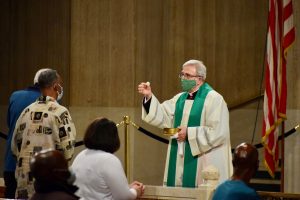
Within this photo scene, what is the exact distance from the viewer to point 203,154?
966 centimetres

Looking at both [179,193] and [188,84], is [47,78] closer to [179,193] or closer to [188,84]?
[179,193]

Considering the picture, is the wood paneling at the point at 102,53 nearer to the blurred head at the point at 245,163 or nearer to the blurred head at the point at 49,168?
the blurred head at the point at 245,163

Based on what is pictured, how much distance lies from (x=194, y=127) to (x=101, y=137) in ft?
11.2

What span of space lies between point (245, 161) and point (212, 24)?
9.02 metres

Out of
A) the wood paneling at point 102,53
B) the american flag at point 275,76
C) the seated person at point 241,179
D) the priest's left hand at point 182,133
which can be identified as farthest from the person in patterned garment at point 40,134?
the wood paneling at point 102,53

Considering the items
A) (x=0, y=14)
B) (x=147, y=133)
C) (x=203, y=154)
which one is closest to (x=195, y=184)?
(x=203, y=154)

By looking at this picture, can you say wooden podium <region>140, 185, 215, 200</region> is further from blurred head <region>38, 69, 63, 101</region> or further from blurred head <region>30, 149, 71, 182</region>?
blurred head <region>30, 149, 71, 182</region>

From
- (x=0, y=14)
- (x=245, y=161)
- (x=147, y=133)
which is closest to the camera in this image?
(x=245, y=161)

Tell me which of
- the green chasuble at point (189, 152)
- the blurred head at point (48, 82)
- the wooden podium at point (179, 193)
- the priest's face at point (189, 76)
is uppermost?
the priest's face at point (189, 76)

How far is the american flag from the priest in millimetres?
1750

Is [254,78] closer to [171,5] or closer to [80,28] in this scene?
[171,5]

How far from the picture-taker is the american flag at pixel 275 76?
37.3 ft

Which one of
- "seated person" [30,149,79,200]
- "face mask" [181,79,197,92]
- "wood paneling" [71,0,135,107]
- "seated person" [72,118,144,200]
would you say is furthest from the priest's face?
"seated person" [30,149,79,200]

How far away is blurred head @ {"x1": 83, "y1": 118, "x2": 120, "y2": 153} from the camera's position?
6234 millimetres
